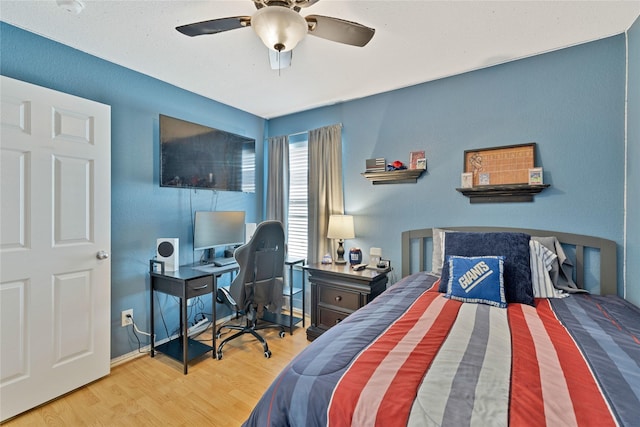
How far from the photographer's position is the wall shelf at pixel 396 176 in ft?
9.11

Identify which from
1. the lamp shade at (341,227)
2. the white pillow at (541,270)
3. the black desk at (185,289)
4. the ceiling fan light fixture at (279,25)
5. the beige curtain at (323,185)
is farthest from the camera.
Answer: the beige curtain at (323,185)

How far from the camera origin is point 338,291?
276cm

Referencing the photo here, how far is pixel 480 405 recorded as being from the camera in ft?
2.77

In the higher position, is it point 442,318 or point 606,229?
point 606,229

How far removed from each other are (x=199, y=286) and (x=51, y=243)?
1033 mm

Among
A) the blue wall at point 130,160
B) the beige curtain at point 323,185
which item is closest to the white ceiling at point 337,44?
the blue wall at point 130,160

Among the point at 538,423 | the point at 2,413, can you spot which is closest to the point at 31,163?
Result: the point at 2,413

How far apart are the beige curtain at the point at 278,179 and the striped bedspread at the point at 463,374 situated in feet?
7.75

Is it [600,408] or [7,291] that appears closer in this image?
[600,408]

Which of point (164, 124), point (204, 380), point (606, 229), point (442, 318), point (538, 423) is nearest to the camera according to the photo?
Result: point (538, 423)

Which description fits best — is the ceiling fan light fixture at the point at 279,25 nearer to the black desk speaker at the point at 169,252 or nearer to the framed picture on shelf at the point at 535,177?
the black desk speaker at the point at 169,252

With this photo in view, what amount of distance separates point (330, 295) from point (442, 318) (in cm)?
143

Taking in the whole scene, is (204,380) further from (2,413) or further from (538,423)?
(538,423)

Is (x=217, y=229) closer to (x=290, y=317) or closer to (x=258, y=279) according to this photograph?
(x=258, y=279)
